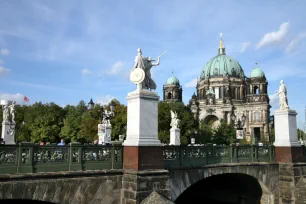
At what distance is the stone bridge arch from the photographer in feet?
45.3

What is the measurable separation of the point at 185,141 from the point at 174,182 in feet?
119

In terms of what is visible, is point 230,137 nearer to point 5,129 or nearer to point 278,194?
point 278,194

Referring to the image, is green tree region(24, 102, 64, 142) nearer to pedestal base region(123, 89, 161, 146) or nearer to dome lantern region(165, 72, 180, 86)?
dome lantern region(165, 72, 180, 86)

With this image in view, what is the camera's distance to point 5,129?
20.9 meters

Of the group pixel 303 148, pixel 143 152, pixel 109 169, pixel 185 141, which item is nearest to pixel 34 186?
pixel 109 169

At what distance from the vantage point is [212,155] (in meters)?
15.9

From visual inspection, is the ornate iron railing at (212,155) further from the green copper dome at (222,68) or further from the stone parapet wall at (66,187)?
the green copper dome at (222,68)

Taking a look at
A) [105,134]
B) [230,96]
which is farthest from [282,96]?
[230,96]

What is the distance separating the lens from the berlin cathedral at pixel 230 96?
82.6m

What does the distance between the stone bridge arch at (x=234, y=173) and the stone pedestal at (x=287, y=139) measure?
915 mm

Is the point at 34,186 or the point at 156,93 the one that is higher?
the point at 156,93

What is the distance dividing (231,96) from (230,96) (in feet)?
2.09

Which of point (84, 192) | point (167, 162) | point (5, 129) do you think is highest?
point (5, 129)

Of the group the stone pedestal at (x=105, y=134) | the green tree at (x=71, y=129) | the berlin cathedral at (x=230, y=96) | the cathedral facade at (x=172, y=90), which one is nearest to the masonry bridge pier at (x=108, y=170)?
the stone pedestal at (x=105, y=134)
